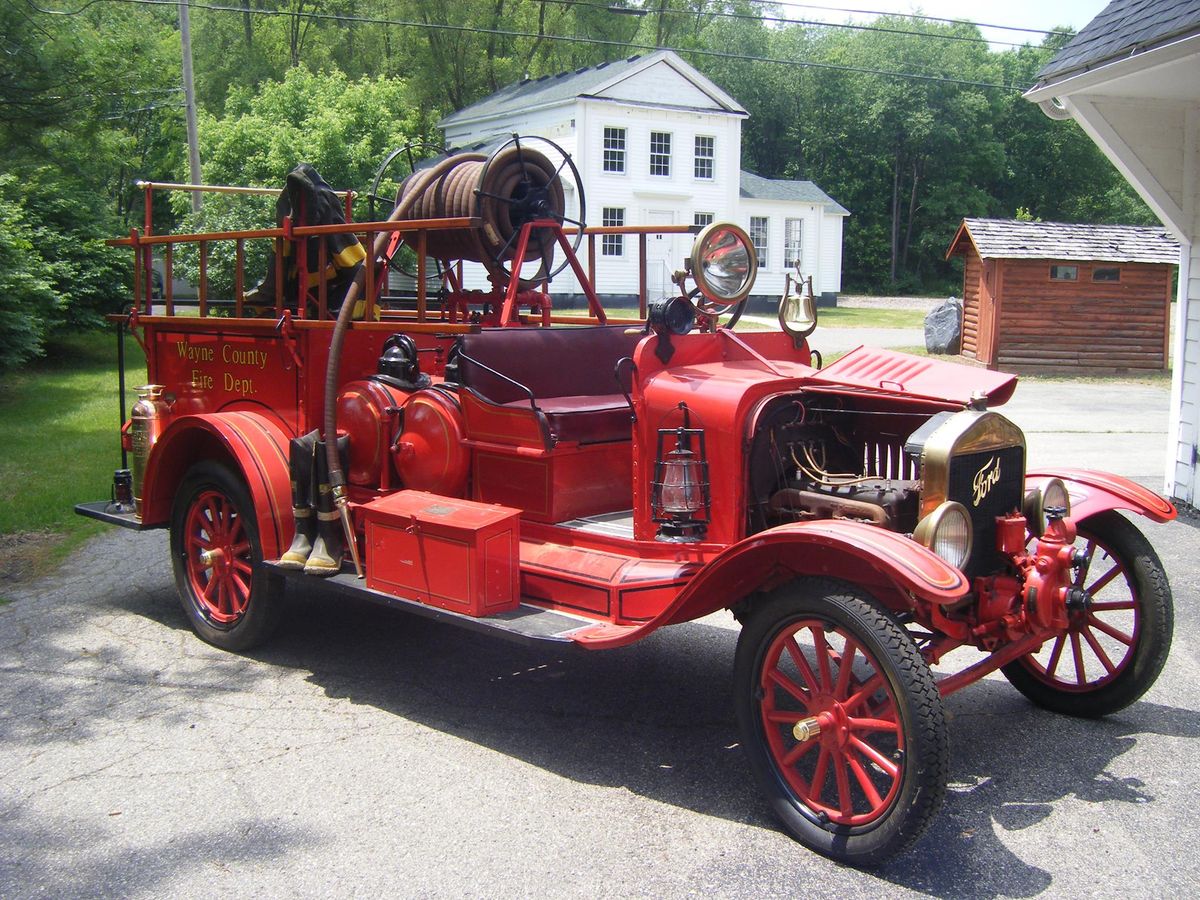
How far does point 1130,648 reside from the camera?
4758 mm

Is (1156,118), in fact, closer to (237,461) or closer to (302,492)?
(302,492)

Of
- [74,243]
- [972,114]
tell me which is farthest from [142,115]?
[972,114]

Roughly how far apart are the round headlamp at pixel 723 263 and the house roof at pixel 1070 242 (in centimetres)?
1854

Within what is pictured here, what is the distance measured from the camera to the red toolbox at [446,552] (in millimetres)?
4605

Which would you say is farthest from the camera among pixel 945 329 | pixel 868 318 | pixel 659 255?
pixel 868 318

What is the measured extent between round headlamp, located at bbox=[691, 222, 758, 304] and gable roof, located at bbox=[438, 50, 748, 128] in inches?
1100

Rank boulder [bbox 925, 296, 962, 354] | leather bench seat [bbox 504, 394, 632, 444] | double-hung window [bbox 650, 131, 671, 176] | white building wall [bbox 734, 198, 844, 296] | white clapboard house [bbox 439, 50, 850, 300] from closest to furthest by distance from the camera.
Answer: leather bench seat [bbox 504, 394, 632, 444] < boulder [bbox 925, 296, 962, 354] < white clapboard house [bbox 439, 50, 850, 300] < double-hung window [bbox 650, 131, 671, 176] < white building wall [bbox 734, 198, 844, 296]

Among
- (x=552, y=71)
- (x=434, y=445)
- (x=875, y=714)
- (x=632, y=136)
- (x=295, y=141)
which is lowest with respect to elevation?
(x=875, y=714)

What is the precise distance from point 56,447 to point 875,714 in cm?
1083

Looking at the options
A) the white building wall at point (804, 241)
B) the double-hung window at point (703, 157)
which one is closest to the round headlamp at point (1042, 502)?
the double-hung window at point (703, 157)

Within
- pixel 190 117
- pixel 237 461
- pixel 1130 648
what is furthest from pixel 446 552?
pixel 190 117

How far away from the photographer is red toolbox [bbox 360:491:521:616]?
15.1ft

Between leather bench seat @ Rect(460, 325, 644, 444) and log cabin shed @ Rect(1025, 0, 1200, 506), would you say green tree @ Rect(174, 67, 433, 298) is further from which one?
leather bench seat @ Rect(460, 325, 644, 444)

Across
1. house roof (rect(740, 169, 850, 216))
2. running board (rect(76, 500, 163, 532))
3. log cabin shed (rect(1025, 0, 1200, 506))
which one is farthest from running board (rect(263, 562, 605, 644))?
house roof (rect(740, 169, 850, 216))
